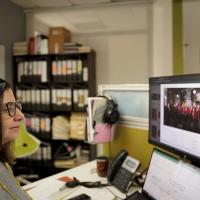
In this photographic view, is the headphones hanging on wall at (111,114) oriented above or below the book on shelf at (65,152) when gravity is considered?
above

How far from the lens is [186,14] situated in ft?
11.8

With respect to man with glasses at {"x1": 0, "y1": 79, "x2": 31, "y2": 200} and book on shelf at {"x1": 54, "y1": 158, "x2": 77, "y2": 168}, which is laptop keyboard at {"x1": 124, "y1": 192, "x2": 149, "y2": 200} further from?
book on shelf at {"x1": 54, "y1": 158, "x2": 77, "y2": 168}

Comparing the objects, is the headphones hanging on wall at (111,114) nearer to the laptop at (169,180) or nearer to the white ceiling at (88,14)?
the laptop at (169,180)

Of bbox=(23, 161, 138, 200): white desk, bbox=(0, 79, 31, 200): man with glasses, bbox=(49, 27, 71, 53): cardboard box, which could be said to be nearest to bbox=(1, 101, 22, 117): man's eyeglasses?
bbox=(0, 79, 31, 200): man with glasses

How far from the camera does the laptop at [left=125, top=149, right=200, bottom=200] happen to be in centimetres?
115

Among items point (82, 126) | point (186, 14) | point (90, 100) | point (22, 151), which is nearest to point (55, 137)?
point (82, 126)

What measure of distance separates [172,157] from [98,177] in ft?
2.24

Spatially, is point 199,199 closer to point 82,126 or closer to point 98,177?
point 98,177

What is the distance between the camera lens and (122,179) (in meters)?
1.62

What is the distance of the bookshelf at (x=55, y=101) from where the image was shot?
143 inches

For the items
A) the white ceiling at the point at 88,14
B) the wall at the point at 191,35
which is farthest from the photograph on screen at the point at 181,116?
the white ceiling at the point at 88,14

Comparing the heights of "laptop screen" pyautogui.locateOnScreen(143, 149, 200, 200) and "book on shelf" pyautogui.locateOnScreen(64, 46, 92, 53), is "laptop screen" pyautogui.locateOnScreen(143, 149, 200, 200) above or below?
below

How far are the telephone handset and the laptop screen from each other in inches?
6.6

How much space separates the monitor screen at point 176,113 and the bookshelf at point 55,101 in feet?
7.19
